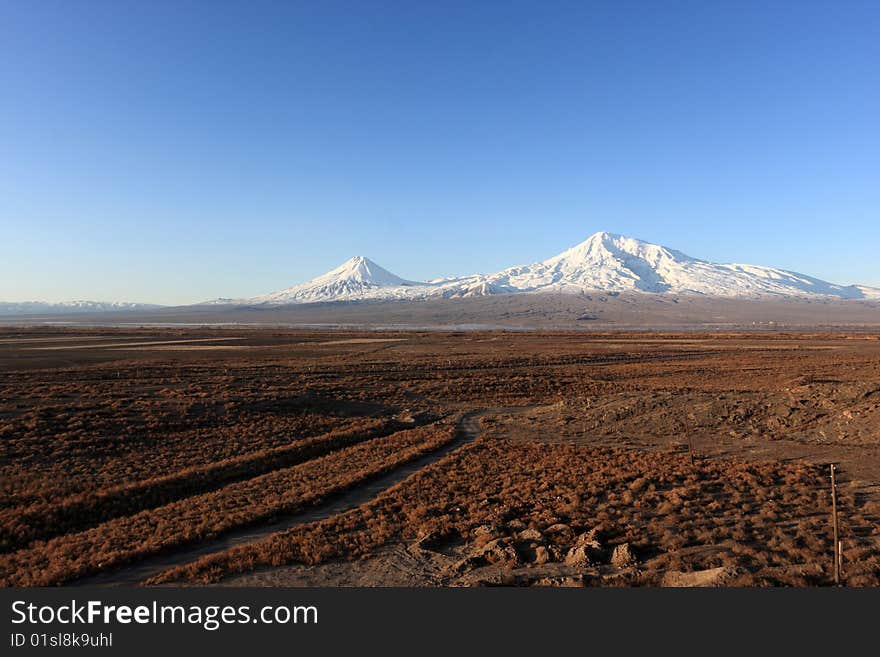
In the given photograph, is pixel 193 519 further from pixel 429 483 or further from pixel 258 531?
pixel 429 483

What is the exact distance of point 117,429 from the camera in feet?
81.4

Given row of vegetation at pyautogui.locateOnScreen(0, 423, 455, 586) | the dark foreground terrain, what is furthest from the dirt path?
row of vegetation at pyautogui.locateOnScreen(0, 423, 455, 586)

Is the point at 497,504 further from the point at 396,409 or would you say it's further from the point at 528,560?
the point at 396,409

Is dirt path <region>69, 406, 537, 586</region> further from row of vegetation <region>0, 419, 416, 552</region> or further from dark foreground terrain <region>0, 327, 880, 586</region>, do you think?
row of vegetation <region>0, 419, 416, 552</region>

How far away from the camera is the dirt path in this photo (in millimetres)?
11258

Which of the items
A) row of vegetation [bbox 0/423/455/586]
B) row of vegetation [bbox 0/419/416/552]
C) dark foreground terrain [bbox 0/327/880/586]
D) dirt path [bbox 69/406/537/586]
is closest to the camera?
dirt path [bbox 69/406/537/586]

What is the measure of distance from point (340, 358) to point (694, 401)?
44.0 m

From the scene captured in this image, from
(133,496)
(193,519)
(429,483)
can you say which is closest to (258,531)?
(193,519)

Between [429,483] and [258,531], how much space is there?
6544mm

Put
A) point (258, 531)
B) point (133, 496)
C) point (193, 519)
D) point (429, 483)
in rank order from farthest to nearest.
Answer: point (429, 483), point (133, 496), point (193, 519), point (258, 531)

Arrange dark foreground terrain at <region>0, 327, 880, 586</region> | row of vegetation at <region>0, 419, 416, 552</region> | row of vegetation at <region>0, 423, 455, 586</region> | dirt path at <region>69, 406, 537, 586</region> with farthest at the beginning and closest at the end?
1. row of vegetation at <region>0, 419, 416, 552</region>
2. row of vegetation at <region>0, 423, 455, 586</region>
3. dark foreground terrain at <region>0, 327, 880, 586</region>
4. dirt path at <region>69, 406, 537, 586</region>

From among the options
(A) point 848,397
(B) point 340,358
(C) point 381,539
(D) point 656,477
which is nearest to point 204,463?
(C) point 381,539

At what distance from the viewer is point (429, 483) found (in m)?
18.5

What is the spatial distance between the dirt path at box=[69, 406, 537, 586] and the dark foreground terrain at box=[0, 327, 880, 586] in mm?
72
